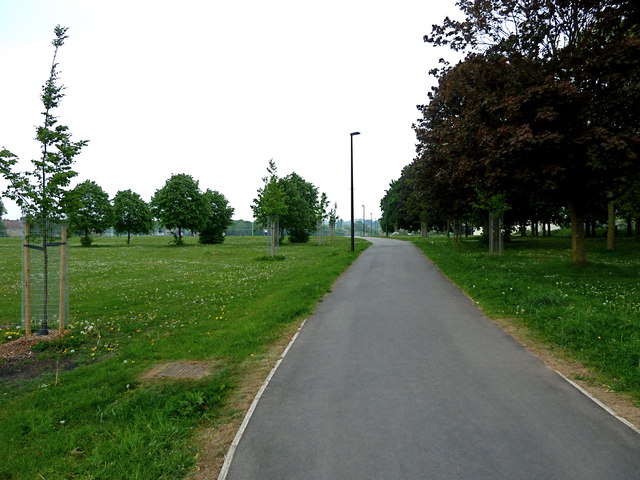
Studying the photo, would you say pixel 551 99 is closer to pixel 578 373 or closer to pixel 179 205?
pixel 578 373

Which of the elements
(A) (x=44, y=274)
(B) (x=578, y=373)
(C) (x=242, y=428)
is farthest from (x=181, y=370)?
(B) (x=578, y=373)

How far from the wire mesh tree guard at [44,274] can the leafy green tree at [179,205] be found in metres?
43.6

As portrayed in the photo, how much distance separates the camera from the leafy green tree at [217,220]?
57688 mm

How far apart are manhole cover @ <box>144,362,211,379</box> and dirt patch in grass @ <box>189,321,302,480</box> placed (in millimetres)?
537

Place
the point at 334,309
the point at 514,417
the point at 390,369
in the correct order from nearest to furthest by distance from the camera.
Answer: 1. the point at 514,417
2. the point at 390,369
3. the point at 334,309

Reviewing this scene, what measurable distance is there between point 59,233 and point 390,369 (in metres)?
6.78

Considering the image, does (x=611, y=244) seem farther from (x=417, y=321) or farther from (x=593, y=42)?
(x=417, y=321)

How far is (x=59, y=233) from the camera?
7965 millimetres

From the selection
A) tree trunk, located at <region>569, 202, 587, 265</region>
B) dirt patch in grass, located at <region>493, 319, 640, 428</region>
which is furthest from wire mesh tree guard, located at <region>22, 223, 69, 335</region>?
tree trunk, located at <region>569, 202, 587, 265</region>

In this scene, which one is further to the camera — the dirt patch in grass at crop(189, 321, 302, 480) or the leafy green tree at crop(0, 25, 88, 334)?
the leafy green tree at crop(0, 25, 88, 334)

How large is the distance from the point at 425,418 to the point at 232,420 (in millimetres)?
1937

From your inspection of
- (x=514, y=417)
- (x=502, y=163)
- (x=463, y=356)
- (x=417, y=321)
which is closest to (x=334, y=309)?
(x=417, y=321)

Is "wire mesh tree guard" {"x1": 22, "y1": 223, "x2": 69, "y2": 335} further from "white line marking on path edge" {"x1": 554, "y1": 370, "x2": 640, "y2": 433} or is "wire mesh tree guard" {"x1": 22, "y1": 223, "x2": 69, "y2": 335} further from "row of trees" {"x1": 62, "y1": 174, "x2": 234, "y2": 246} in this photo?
"row of trees" {"x1": 62, "y1": 174, "x2": 234, "y2": 246}

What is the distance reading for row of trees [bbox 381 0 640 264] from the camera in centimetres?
1132
